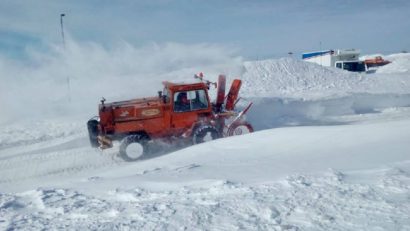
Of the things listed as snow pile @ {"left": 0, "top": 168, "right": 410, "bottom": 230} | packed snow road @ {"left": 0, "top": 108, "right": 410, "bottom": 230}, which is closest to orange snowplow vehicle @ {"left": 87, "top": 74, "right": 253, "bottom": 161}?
packed snow road @ {"left": 0, "top": 108, "right": 410, "bottom": 230}

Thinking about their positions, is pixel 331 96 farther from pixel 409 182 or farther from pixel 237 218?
pixel 237 218

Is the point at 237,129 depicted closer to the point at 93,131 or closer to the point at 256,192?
the point at 93,131

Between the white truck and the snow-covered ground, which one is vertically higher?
the white truck

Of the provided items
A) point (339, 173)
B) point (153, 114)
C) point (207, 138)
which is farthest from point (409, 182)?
point (153, 114)

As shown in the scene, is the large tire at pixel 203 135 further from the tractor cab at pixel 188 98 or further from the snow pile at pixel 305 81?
the snow pile at pixel 305 81

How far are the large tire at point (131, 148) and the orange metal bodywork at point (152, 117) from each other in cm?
36

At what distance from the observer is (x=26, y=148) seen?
479 inches

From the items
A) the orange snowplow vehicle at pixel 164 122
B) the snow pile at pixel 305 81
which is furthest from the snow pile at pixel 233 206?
the snow pile at pixel 305 81

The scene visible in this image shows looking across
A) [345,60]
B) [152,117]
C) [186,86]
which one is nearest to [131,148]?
[152,117]

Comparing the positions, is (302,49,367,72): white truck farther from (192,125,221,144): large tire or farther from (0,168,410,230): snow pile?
(0,168,410,230): snow pile

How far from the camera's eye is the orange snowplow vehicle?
10766mm

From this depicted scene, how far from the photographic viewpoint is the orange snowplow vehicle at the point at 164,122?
424 inches

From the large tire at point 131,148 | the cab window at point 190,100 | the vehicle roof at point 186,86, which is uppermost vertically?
the vehicle roof at point 186,86

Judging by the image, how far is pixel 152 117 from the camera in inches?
434
